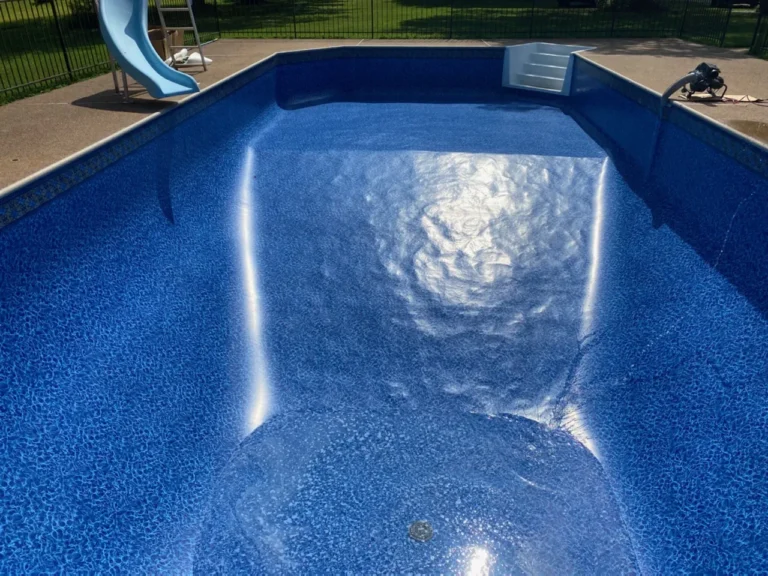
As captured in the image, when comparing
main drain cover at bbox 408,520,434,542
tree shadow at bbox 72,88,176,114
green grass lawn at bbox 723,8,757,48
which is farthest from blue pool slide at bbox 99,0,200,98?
green grass lawn at bbox 723,8,757,48

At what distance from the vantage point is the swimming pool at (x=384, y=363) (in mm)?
3016

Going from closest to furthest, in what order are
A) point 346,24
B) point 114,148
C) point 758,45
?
→ point 114,148 → point 758,45 → point 346,24

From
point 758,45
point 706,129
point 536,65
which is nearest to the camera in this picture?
point 706,129

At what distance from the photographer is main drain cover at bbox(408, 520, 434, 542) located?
3068mm

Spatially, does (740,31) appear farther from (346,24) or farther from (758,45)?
(346,24)

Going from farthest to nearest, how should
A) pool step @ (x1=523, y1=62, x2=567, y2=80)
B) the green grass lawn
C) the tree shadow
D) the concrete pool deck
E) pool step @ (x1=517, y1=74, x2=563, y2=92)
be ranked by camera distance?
the green grass lawn < pool step @ (x1=523, y1=62, x2=567, y2=80) < pool step @ (x1=517, y1=74, x2=563, y2=92) < the tree shadow < the concrete pool deck

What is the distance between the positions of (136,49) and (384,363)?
4387 millimetres

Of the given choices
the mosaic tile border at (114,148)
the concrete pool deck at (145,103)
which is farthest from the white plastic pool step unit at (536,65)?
the mosaic tile border at (114,148)

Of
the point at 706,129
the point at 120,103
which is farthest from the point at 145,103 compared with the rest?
the point at 706,129

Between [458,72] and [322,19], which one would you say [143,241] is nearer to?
[458,72]

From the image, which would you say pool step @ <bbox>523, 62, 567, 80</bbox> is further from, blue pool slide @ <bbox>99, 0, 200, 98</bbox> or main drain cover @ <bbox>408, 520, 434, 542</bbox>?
main drain cover @ <bbox>408, 520, 434, 542</bbox>

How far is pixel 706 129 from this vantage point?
511 centimetres

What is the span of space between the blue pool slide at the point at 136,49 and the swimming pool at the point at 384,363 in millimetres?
442

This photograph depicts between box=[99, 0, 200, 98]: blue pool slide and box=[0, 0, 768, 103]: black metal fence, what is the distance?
194 cm
